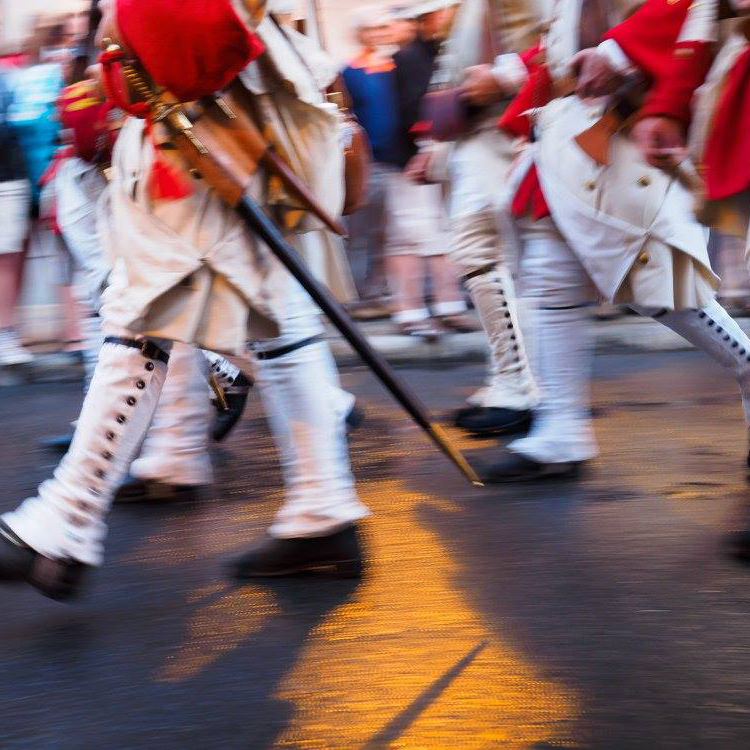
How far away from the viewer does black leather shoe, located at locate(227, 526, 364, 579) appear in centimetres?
315

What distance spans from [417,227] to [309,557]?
173 inches

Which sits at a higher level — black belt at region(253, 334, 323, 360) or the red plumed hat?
the red plumed hat

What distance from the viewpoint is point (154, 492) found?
412 centimetres

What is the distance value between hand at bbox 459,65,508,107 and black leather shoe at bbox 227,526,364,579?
2032 mm

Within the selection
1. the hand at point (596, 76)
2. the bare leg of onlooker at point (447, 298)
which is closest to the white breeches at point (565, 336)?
the hand at point (596, 76)

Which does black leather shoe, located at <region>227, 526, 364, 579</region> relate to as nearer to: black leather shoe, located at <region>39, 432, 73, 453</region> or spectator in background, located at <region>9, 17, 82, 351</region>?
black leather shoe, located at <region>39, 432, 73, 453</region>

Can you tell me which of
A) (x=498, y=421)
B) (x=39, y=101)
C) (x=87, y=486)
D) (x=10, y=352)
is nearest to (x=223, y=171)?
(x=87, y=486)

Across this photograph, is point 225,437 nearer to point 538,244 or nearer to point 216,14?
point 538,244

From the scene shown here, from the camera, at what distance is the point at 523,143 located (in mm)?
4391

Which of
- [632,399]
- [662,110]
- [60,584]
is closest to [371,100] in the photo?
[632,399]

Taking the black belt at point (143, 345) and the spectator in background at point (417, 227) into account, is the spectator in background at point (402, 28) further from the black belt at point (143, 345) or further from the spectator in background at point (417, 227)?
the black belt at point (143, 345)

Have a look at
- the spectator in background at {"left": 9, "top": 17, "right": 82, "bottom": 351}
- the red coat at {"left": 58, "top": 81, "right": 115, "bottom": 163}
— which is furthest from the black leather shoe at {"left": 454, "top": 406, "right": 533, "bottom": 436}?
the spectator in background at {"left": 9, "top": 17, "right": 82, "bottom": 351}

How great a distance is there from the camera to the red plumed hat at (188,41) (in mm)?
2807

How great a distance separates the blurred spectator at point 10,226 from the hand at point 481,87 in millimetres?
3015
